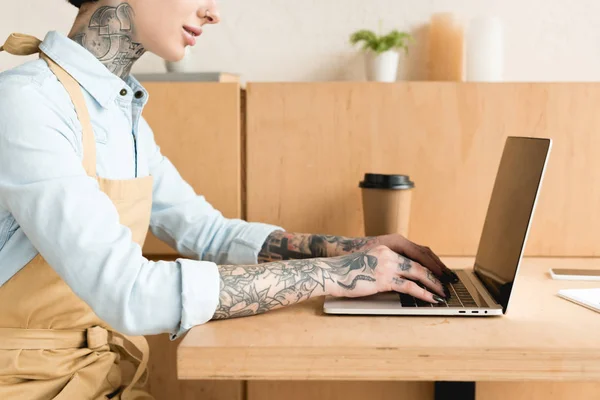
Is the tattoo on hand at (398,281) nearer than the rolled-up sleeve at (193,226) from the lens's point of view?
Yes

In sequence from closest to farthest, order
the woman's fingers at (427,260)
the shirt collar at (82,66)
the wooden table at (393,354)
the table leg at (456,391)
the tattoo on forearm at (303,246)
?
the wooden table at (393,354) → the shirt collar at (82,66) → the woman's fingers at (427,260) → the tattoo on forearm at (303,246) → the table leg at (456,391)

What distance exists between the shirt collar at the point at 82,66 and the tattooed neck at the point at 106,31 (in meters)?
0.03

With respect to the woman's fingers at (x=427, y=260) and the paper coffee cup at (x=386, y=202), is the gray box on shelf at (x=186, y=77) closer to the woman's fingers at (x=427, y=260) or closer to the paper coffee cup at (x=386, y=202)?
the paper coffee cup at (x=386, y=202)

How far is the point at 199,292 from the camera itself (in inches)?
42.1

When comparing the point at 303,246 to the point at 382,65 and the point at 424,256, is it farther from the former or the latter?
the point at 382,65

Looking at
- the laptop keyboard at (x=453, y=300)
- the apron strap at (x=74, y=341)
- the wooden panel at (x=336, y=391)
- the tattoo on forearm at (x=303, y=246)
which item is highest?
the tattoo on forearm at (x=303, y=246)

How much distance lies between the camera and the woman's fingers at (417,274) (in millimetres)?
1183

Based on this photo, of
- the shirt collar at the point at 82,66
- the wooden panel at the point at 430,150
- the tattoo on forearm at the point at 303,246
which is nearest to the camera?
the shirt collar at the point at 82,66

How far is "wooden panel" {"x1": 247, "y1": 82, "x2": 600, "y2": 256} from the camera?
179 cm

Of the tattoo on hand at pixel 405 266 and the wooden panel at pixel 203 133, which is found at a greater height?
the wooden panel at pixel 203 133

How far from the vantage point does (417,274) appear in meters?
1.19

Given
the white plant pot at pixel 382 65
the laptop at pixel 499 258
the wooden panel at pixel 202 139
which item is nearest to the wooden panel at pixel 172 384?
the wooden panel at pixel 202 139

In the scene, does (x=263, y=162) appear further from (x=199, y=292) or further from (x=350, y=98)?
(x=199, y=292)

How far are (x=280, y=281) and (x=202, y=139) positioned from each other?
30.0 inches
